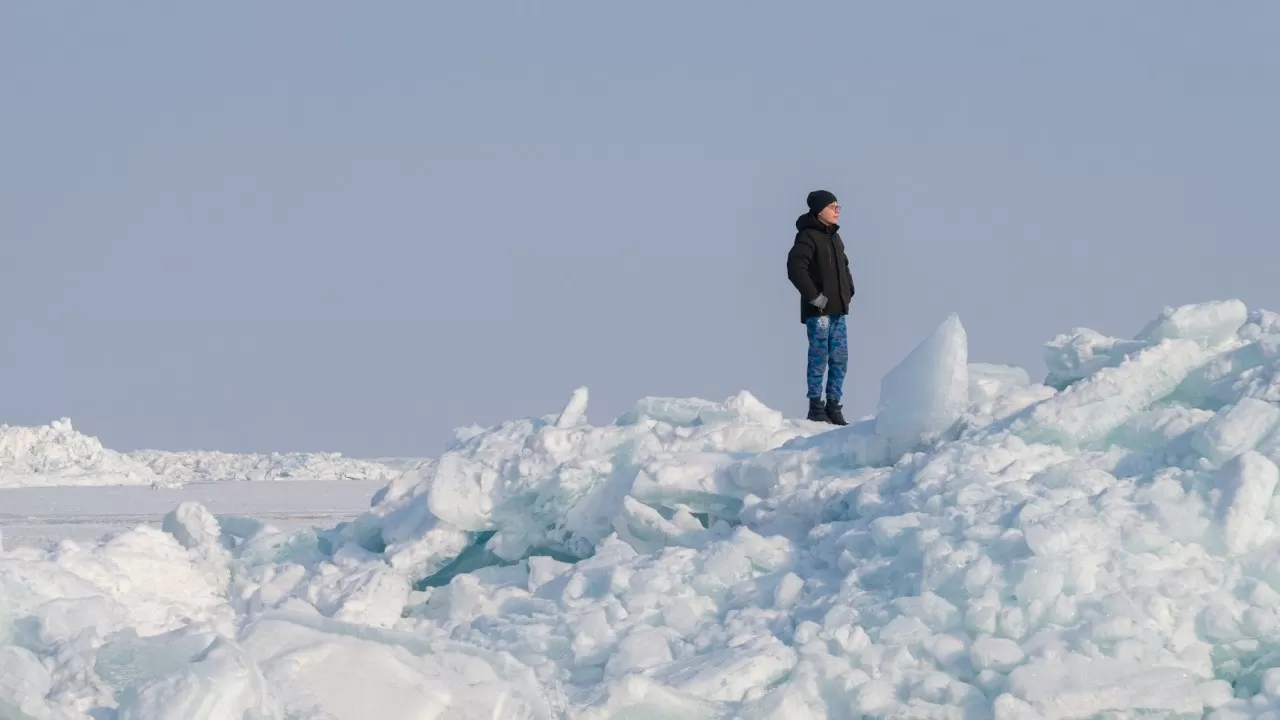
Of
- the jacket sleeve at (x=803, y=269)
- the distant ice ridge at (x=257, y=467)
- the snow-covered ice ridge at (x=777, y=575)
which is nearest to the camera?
the snow-covered ice ridge at (x=777, y=575)

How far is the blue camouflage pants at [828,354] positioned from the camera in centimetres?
1120

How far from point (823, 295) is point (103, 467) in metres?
19.2

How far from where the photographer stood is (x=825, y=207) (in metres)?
11.4

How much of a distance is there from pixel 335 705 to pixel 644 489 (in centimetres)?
284

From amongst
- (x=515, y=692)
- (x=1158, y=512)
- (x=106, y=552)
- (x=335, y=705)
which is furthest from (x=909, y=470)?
(x=106, y=552)

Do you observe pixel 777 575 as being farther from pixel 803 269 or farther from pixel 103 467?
pixel 103 467

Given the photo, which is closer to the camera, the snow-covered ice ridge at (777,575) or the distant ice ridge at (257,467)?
the snow-covered ice ridge at (777,575)

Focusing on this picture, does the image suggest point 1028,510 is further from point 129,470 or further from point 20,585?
point 129,470

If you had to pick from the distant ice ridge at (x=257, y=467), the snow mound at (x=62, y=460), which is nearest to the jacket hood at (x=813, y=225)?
the distant ice ridge at (x=257, y=467)

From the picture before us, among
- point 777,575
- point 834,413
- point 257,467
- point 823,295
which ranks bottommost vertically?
point 257,467

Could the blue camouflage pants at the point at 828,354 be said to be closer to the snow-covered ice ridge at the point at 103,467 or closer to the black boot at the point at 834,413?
the black boot at the point at 834,413

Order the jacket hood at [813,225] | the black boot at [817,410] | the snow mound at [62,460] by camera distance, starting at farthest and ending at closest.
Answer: the snow mound at [62,460] → the jacket hood at [813,225] → the black boot at [817,410]

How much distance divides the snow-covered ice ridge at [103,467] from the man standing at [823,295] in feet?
49.7

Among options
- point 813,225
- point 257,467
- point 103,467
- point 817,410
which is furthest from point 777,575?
point 257,467
